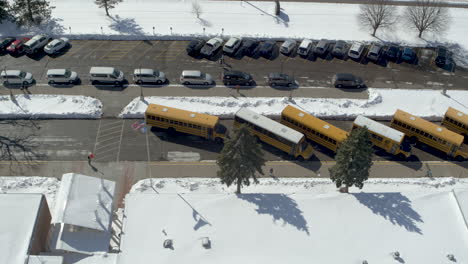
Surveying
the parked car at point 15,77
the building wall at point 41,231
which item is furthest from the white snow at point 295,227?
the parked car at point 15,77

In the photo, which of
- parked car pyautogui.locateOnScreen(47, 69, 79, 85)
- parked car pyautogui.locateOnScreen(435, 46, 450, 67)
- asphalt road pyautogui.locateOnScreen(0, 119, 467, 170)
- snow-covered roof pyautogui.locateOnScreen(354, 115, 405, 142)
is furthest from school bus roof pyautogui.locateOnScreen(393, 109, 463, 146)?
parked car pyautogui.locateOnScreen(47, 69, 79, 85)

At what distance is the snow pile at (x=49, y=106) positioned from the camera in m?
54.5

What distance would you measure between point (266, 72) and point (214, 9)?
68.3 feet

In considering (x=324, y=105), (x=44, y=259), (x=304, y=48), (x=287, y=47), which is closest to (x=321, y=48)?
(x=304, y=48)

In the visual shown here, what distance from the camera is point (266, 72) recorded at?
64.7m

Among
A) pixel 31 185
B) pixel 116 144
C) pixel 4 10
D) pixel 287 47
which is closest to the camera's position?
pixel 31 185

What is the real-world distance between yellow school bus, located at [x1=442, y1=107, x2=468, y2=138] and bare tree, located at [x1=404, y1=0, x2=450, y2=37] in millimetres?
23193

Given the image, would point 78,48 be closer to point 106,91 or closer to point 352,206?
point 106,91

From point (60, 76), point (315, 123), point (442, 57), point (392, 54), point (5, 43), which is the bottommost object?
point (5, 43)

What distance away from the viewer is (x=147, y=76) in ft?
198

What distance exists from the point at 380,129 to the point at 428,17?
31.2 metres

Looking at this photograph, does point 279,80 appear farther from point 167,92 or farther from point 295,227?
point 295,227

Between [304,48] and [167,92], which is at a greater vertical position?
[304,48]

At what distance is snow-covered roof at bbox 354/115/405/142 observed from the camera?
167ft
